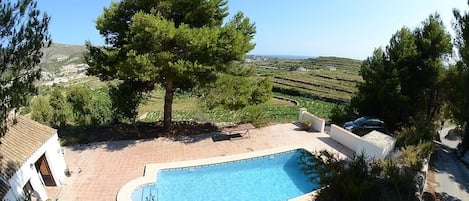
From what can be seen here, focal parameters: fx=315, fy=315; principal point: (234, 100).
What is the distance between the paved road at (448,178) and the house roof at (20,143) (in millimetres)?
12873

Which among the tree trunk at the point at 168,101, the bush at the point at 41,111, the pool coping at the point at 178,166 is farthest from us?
the bush at the point at 41,111

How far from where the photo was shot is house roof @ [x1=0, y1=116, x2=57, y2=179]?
9.02m

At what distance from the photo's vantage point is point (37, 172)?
1080 centimetres

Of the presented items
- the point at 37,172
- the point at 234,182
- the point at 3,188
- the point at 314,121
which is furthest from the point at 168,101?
the point at 3,188

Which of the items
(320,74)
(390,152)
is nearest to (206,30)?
(390,152)

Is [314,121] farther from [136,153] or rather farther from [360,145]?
[136,153]

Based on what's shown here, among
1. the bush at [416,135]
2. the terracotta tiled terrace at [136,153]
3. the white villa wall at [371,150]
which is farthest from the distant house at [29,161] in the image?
the bush at [416,135]

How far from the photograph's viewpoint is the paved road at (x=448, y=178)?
1023cm

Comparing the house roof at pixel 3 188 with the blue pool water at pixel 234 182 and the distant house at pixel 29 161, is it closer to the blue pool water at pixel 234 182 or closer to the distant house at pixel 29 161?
the distant house at pixel 29 161

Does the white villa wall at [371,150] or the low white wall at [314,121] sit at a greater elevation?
the white villa wall at [371,150]

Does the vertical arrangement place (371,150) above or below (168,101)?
below

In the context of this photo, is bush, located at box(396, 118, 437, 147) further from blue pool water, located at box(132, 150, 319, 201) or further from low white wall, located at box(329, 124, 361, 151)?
blue pool water, located at box(132, 150, 319, 201)

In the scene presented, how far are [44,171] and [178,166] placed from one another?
4661 millimetres

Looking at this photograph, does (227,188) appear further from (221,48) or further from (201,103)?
(221,48)
